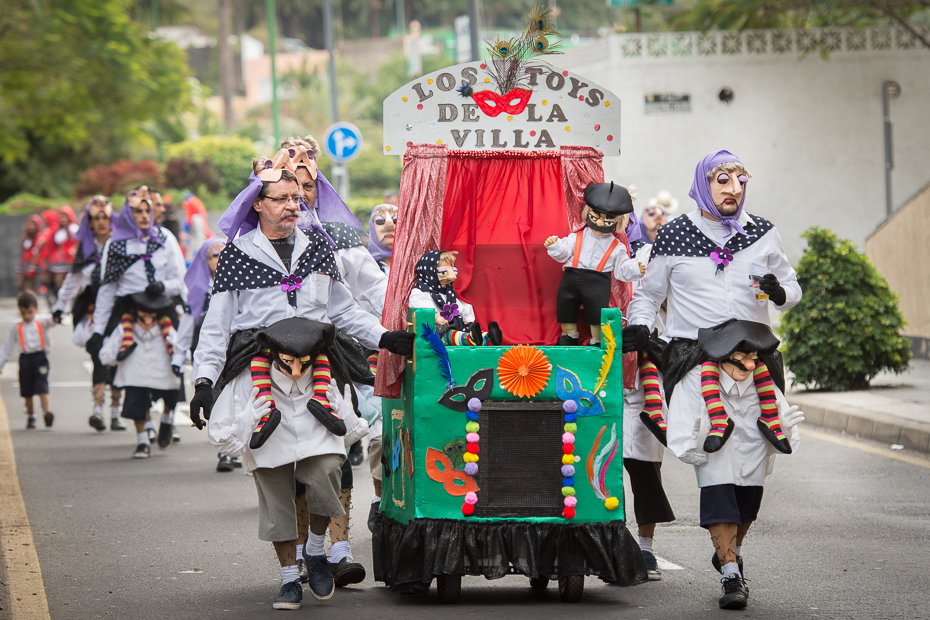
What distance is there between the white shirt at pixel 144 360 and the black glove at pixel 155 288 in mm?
308

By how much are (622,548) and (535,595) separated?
59cm

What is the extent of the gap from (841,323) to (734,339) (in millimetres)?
6429

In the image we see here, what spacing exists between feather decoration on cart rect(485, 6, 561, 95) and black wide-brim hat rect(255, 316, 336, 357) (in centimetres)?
162

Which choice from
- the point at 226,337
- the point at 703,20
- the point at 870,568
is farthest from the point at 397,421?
the point at 703,20

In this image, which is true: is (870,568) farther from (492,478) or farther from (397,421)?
(397,421)

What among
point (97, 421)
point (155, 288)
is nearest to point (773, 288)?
point (155, 288)

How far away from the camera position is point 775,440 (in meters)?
6.10

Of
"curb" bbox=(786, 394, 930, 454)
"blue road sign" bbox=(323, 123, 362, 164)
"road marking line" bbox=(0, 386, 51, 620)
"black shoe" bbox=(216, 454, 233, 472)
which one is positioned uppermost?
"blue road sign" bbox=(323, 123, 362, 164)

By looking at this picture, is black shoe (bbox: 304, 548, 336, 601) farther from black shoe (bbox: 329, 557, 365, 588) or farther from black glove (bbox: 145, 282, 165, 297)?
black glove (bbox: 145, 282, 165, 297)

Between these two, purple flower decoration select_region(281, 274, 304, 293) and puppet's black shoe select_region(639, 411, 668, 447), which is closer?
purple flower decoration select_region(281, 274, 304, 293)

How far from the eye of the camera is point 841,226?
80.4 feet

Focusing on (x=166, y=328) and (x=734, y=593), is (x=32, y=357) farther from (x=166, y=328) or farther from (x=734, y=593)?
(x=734, y=593)

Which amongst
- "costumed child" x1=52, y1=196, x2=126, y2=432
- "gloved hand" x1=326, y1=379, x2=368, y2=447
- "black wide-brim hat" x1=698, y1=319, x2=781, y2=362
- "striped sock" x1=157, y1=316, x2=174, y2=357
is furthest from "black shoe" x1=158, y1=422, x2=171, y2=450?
"black wide-brim hat" x1=698, y1=319, x2=781, y2=362

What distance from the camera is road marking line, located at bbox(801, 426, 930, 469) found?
391 inches
